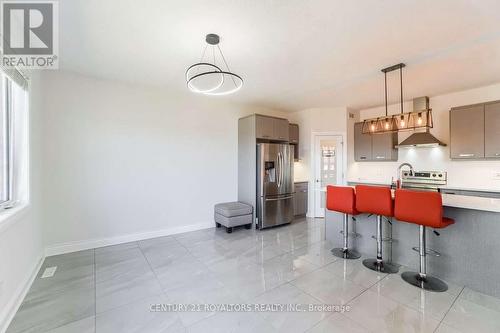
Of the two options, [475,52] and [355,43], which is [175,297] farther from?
[475,52]

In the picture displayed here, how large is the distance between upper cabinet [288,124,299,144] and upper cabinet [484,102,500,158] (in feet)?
11.5

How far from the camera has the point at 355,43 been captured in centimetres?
265

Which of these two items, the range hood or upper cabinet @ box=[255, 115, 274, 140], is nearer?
the range hood

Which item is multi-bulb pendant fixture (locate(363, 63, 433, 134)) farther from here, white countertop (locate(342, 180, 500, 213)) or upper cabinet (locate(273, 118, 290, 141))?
upper cabinet (locate(273, 118, 290, 141))

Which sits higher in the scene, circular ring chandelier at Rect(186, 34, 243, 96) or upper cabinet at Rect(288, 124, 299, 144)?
circular ring chandelier at Rect(186, 34, 243, 96)

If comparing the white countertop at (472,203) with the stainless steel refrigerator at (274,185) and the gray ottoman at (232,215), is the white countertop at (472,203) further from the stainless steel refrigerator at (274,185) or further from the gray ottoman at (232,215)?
the gray ottoman at (232,215)

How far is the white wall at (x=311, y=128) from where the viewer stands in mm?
5593

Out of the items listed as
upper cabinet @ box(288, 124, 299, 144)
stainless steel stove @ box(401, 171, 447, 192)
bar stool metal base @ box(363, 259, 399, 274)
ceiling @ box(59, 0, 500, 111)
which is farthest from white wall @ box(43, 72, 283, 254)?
stainless steel stove @ box(401, 171, 447, 192)

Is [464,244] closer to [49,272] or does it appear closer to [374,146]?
[374,146]

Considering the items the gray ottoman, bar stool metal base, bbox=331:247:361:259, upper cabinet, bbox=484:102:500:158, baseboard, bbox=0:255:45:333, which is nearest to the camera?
baseboard, bbox=0:255:45:333

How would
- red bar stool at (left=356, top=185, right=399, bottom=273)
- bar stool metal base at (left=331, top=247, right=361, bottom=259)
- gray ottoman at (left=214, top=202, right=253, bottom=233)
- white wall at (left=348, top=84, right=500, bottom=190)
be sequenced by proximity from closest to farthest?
red bar stool at (left=356, top=185, right=399, bottom=273), bar stool metal base at (left=331, top=247, right=361, bottom=259), white wall at (left=348, top=84, right=500, bottom=190), gray ottoman at (left=214, top=202, right=253, bottom=233)

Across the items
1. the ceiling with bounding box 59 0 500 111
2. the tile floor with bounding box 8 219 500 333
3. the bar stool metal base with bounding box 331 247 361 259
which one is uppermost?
the ceiling with bounding box 59 0 500 111

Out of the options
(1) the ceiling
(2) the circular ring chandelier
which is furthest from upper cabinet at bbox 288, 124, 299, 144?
(2) the circular ring chandelier

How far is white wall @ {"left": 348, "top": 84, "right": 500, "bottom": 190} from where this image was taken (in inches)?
161
